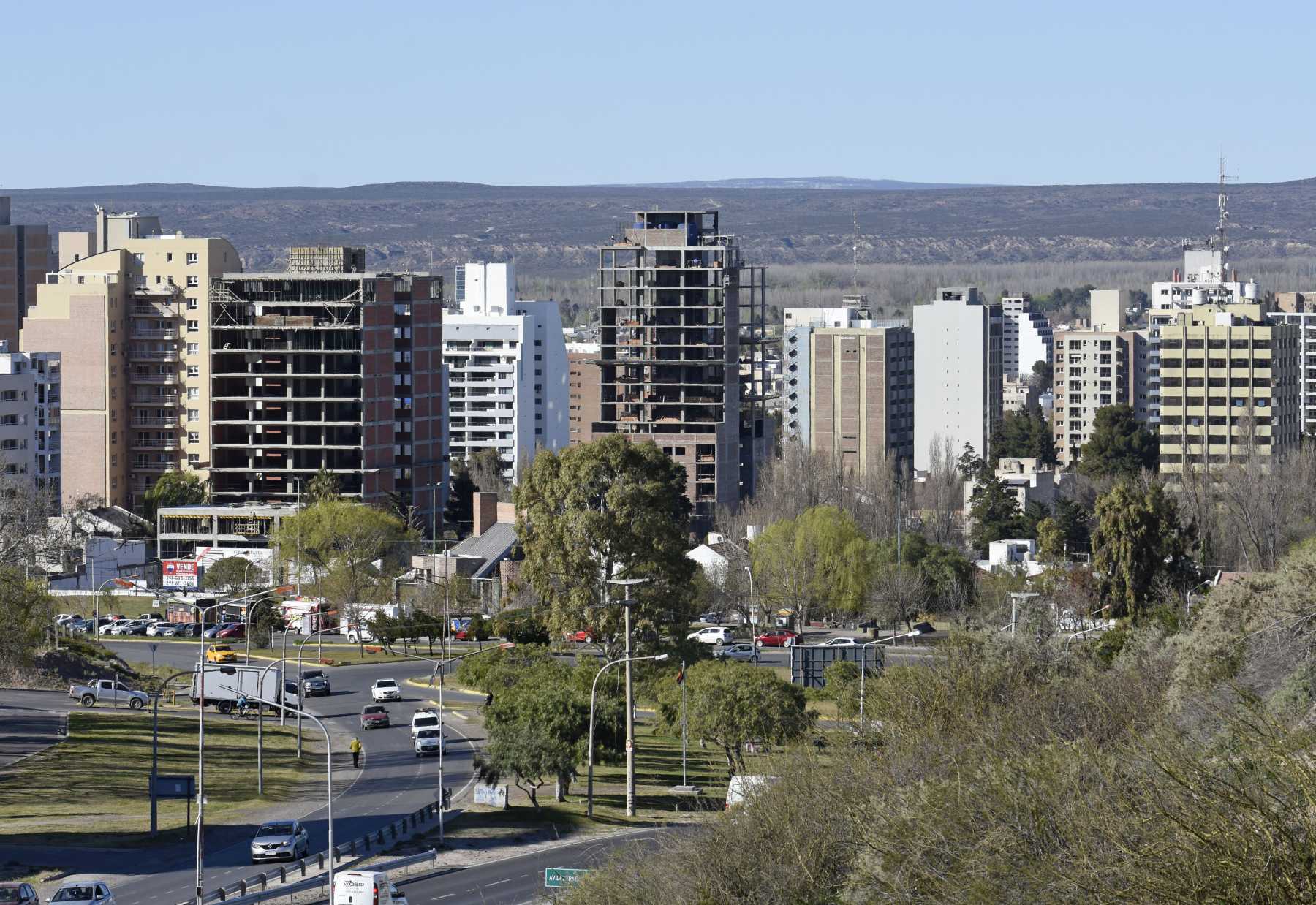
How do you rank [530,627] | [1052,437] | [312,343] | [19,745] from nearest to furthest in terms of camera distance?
[19,745], [530,627], [312,343], [1052,437]

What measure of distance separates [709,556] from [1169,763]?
83366 mm

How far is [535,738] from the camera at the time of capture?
5716cm

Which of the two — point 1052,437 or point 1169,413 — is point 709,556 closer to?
point 1169,413

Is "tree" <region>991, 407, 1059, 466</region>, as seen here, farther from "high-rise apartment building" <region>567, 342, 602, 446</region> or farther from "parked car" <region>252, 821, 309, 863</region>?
"parked car" <region>252, 821, 309, 863</region>

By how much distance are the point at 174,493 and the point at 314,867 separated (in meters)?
80.4

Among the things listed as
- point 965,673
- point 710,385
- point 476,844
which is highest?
point 710,385

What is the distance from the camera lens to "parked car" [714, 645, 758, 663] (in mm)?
88625

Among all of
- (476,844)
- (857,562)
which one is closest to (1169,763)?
(476,844)

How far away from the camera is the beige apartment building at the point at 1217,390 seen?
142 metres

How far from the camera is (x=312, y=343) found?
405ft

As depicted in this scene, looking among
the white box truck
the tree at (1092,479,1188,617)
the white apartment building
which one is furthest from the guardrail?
the white apartment building

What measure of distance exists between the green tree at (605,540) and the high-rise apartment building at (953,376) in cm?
10984

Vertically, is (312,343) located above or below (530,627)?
above

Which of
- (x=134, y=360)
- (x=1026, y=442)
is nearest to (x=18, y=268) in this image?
(x=134, y=360)
